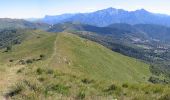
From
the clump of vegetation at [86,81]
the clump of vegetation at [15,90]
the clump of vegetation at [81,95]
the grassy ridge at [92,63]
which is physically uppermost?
the clump of vegetation at [81,95]

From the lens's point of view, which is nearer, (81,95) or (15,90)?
(81,95)

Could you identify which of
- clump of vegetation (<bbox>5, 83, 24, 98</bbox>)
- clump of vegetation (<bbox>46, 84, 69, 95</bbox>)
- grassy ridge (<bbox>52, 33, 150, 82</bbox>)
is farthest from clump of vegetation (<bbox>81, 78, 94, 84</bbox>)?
grassy ridge (<bbox>52, 33, 150, 82</bbox>)

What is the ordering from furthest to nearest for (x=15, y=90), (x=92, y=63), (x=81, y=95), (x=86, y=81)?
(x=92, y=63), (x=86, y=81), (x=15, y=90), (x=81, y=95)

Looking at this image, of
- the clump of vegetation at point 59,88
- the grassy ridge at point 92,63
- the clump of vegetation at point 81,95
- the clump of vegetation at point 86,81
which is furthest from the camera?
the grassy ridge at point 92,63

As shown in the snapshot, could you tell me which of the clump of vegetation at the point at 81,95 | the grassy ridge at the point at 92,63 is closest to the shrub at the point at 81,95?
the clump of vegetation at the point at 81,95

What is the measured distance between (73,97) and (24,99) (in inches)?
76.6

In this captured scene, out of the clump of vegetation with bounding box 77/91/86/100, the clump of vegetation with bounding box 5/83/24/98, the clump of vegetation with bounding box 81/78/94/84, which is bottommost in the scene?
the clump of vegetation with bounding box 81/78/94/84

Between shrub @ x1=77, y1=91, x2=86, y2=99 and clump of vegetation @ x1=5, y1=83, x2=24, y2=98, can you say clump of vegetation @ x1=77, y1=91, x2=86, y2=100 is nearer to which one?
shrub @ x1=77, y1=91, x2=86, y2=99

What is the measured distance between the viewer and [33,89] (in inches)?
582

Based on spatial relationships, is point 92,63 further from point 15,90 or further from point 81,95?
point 81,95

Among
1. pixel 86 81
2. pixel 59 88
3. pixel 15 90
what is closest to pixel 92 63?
pixel 86 81

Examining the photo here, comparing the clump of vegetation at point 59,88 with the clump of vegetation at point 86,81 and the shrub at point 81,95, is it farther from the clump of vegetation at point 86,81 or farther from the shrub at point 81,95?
the clump of vegetation at point 86,81

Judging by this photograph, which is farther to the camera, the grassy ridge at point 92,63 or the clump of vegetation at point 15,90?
the grassy ridge at point 92,63

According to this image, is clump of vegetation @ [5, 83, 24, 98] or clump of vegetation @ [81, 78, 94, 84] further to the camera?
clump of vegetation @ [81, 78, 94, 84]
